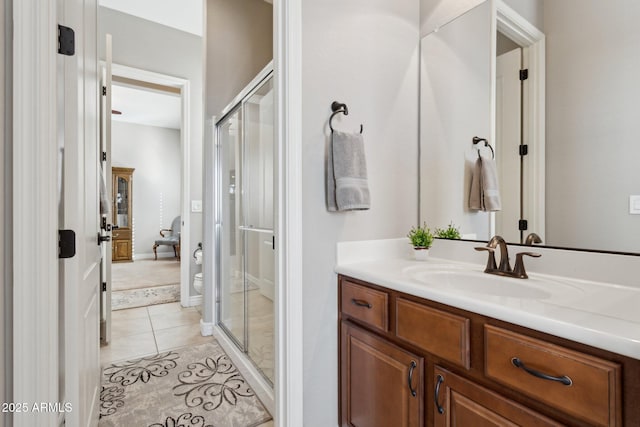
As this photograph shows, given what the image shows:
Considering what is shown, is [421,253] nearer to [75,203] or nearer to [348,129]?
[348,129]

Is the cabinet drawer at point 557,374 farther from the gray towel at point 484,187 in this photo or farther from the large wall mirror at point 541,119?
the gray towel at point 484,187

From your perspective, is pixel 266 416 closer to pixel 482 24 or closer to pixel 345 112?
pixel 345 112

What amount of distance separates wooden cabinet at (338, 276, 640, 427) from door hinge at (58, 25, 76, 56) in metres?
1.27

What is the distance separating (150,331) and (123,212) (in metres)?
4.72

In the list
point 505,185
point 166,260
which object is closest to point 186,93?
point 505,185

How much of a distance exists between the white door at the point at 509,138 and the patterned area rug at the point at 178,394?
5.07 feet

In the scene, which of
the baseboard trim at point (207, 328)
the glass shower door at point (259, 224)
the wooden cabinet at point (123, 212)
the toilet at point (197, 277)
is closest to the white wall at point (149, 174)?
the wooden cabinet at point (123, 212)

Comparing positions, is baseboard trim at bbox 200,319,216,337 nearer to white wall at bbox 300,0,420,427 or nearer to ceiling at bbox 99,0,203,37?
white wall at bbox 300,0,420,427

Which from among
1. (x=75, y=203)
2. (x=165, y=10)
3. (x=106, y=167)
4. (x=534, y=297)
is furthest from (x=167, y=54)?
(x=534, y=297)

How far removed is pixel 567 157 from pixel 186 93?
3.56m

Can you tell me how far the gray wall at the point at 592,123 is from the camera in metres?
1.03

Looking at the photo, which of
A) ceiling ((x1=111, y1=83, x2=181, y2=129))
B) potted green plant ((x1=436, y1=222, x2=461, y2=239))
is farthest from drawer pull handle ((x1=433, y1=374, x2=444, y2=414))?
ceiling ((x1=111, y1=83, x2=181, y2=129))

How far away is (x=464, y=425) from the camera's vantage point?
36.6 inches

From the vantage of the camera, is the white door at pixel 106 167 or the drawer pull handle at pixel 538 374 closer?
the drawer pull handle at pixel 538 374
